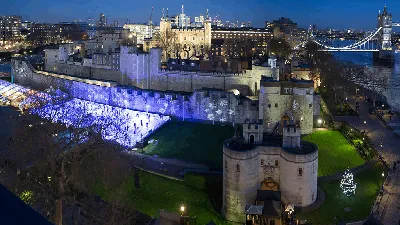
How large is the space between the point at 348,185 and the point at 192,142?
7.04 m

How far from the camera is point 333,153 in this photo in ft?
59.7

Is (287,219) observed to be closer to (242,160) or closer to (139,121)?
(242,160)

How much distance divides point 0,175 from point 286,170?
878 centimetres

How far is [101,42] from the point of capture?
150ft

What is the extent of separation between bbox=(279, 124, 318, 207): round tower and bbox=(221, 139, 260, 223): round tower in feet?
3.15

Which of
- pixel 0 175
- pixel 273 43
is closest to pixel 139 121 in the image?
pixel 0 175

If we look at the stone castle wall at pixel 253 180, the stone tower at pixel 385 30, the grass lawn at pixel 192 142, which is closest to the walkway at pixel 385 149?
the stone castle wall at pixel 253 180

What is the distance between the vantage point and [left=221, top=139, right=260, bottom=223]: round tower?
45.1ft

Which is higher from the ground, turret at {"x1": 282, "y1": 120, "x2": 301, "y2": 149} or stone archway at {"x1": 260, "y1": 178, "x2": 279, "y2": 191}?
turret at {"x1": 282, "y1": 120, "x2": 301, "y2": 149}

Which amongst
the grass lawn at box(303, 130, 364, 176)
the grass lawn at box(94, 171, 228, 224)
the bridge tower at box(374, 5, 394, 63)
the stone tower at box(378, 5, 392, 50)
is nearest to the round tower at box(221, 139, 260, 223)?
the grass lawn at box(94, 171, 228, 224)

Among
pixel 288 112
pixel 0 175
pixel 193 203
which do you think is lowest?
pixel 193 203

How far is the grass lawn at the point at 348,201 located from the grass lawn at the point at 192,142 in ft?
13.9

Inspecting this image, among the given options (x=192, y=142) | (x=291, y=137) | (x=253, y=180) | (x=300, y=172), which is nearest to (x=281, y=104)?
(x=192, y=142)

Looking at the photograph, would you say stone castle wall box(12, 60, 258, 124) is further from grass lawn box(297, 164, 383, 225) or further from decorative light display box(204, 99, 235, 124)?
grass lawn box(297, 164, 383, 225)
